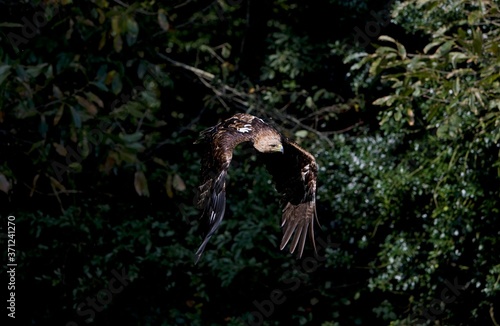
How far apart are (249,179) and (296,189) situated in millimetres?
2474

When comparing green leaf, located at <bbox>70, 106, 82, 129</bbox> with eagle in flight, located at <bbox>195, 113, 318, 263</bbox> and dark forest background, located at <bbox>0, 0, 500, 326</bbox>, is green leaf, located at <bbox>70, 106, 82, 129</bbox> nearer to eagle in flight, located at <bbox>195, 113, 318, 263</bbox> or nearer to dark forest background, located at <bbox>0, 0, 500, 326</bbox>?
dark forest background, located at <bbox>0, 0, 500, 326</bbox>

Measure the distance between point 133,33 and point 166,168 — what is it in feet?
2.94

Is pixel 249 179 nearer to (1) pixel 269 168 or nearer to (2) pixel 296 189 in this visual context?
(1) pixel 269 168

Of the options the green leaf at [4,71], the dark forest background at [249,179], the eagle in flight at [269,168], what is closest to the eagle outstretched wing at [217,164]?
the eagle in flight at [269,168]

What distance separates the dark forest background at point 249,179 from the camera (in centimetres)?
544

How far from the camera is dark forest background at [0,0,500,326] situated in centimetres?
544

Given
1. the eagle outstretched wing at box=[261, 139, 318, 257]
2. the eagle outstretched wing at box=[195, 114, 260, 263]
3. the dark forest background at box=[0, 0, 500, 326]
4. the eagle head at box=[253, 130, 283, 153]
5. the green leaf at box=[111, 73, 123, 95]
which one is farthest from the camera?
the dark forest background at box=[0, 0, 500, 326]

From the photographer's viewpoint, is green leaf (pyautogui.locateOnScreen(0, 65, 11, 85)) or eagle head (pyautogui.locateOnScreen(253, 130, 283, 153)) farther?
green leaf (pyautogui.locateOnScreen(0, 65, 11, 85))

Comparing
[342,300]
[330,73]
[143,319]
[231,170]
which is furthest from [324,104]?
[143,319]

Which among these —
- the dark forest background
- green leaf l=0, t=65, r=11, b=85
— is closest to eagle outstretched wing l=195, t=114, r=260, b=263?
green leaf l=0, t=65, r=11, b=85

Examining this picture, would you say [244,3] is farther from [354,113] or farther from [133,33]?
[133,33]

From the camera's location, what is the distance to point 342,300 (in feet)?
22.1

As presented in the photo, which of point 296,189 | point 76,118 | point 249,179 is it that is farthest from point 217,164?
point 249,179

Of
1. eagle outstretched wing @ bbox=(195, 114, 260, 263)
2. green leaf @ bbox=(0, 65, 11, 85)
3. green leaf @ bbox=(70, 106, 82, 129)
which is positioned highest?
green leaf @ bbox=(70, 106, 82, 129)
